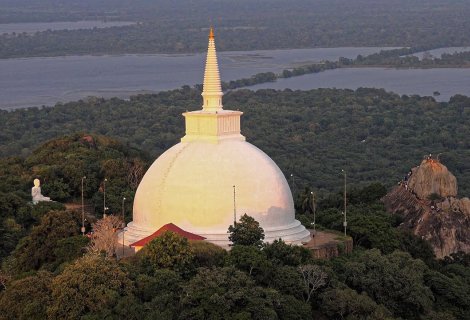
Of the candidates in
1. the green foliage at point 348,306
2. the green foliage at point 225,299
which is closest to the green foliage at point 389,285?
the green foliage at point 348,306

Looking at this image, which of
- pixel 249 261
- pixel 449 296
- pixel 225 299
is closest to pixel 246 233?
pixel 249 261

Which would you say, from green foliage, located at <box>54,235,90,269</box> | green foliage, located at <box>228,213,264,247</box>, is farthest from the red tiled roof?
green foliage, located at <box>54,235,90,269</box>

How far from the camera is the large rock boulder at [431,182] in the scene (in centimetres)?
7938

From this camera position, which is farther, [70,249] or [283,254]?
[70,249]

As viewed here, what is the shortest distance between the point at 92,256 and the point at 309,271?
8.00 metres

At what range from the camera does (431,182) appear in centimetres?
7962

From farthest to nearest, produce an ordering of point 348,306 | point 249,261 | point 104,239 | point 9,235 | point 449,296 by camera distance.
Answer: point 9,235 → point 449,296 → point 104,239 → point 249,261 → point 348,306

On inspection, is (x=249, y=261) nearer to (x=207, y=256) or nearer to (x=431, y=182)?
Result: (x=207, y=256)

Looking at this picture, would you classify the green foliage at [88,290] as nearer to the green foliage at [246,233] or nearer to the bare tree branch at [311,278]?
the green foliage at [246,233]

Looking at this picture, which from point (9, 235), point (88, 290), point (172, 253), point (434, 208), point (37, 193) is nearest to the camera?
point (88, 290)

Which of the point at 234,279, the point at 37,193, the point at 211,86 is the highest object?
the point at 211,86

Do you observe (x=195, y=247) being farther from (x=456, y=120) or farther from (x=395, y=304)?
(x=456, y=120)

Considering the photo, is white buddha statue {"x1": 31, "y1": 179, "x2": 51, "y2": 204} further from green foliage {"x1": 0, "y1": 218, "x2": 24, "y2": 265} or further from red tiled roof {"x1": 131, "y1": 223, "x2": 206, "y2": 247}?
red tiled roof {"x1": 131, "y1": 223, "x2": 206, "y2": 247}

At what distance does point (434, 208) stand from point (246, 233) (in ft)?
72.9
